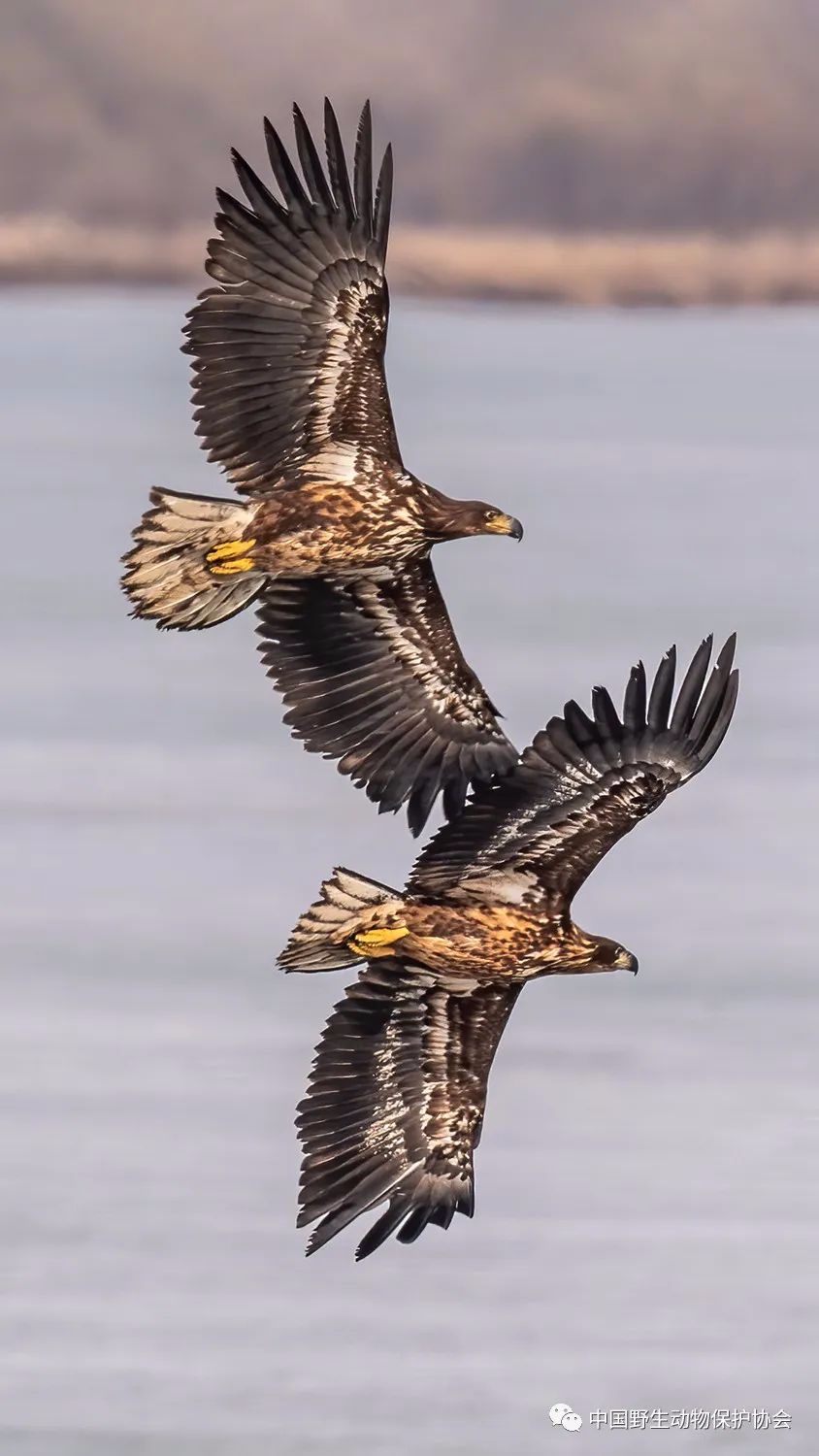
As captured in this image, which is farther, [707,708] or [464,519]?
[464,519]

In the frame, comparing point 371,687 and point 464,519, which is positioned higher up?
point 464,519

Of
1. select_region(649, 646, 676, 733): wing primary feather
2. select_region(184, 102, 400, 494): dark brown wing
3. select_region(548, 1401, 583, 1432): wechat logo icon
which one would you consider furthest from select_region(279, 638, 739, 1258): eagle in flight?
select_region(184, 102, 400, 494): dark brown wing

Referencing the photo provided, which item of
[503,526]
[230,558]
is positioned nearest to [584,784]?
[503,526]

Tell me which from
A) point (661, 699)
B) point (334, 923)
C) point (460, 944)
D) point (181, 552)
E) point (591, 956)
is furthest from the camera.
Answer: point (591, 956)

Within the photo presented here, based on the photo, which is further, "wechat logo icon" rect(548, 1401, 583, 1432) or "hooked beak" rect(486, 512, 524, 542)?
"wechat logo icon" rect(548, 1401, 583, 1432)

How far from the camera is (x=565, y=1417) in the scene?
54.7ft

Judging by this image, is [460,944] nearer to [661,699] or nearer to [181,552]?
[661,699]

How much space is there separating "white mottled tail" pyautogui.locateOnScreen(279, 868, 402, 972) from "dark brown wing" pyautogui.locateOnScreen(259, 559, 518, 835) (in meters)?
0.81

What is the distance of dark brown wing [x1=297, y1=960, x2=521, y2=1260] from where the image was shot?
16188 mm

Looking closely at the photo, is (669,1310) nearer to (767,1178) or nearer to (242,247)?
(767,1178)

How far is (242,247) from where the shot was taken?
1612cm

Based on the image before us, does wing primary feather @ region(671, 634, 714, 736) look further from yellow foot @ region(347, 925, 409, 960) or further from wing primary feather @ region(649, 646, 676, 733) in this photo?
yellow foot @ region(347, 925, 409, 960)

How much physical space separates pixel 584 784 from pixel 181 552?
149 cm

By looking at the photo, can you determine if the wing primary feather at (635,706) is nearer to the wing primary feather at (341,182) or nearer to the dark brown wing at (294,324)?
the dark brown wing at (294,324)
